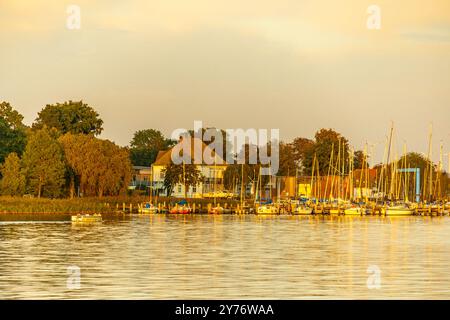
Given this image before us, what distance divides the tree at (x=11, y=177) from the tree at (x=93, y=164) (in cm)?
907

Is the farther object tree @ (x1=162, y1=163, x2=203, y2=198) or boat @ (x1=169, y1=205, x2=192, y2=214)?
tree @ (x1=162, y1=163, x2=203, y2=198)

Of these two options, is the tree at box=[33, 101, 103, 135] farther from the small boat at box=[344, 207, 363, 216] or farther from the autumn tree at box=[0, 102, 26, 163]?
the small boat at box=[344, 207, 363, 216]

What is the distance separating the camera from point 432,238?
8012 cm

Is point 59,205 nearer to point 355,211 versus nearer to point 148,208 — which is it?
point 148,208

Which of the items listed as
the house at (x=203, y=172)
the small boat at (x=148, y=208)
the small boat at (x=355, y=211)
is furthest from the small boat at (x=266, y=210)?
the house at (x=203, y=172)

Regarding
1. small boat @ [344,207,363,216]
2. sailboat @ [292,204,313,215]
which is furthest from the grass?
small boat @ [344,207,363,216]

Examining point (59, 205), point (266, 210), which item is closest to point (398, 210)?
point (266, 210)

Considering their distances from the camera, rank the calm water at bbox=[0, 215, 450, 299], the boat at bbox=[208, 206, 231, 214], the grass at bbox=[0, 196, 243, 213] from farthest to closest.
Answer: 1. the boat at bbox=[208, 206, 231, 214]
2. the grass at bbox=[0, 196, 243, 213]
3. the calm water at bbox=[0, 215, 450, 299]

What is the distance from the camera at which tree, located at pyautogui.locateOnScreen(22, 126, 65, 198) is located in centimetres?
11788

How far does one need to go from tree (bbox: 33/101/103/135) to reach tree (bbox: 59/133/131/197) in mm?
31334

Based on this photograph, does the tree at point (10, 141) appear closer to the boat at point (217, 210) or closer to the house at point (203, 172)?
the boat at point (217, 210)

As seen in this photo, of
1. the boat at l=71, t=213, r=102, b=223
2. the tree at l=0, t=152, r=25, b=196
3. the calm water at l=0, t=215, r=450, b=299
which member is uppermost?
the tree at l=0, t=152, r=25, b=196

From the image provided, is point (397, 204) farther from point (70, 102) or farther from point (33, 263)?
point (33, 263)

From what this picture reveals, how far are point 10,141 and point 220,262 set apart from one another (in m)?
78.7
